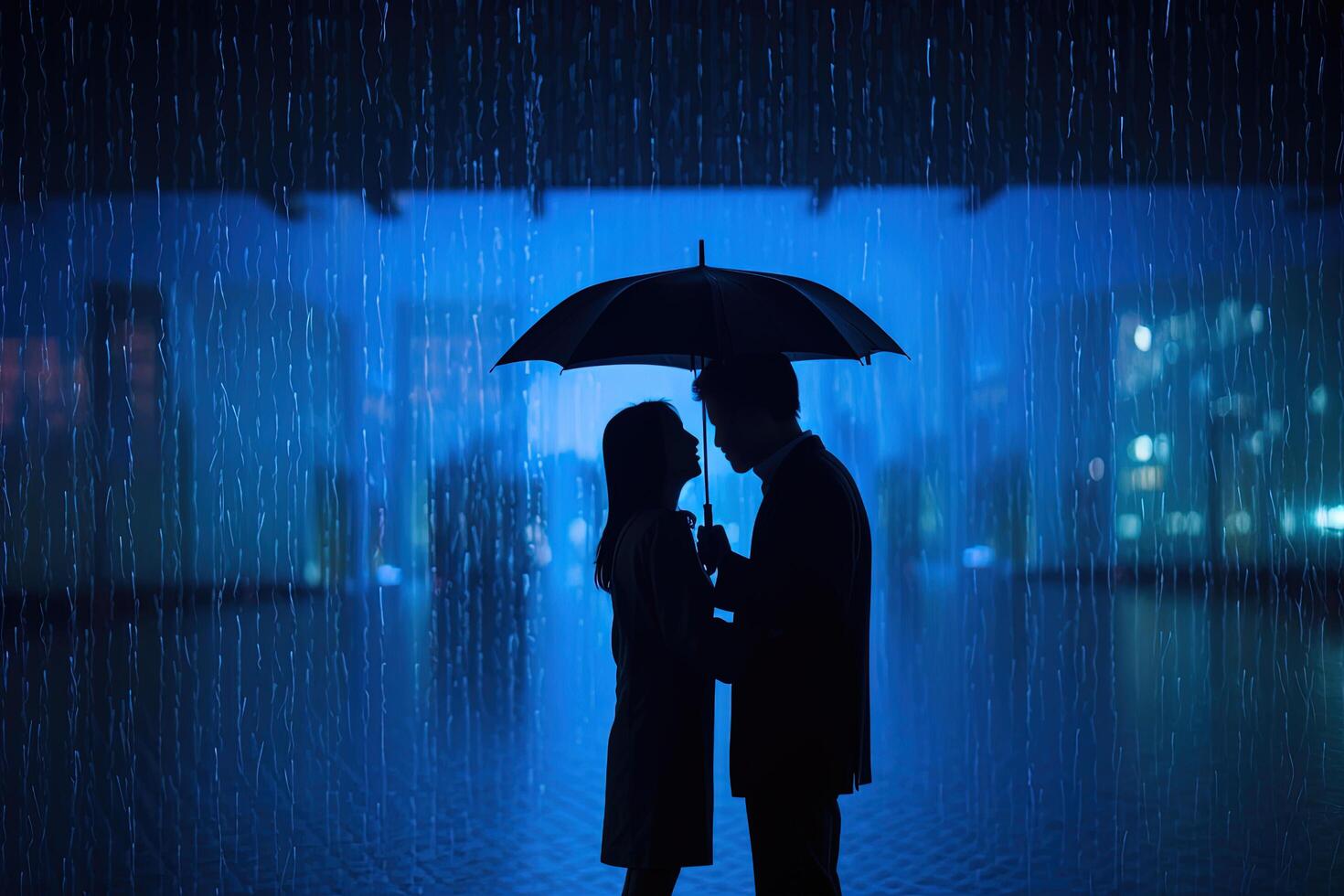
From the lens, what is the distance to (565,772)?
12.7ft

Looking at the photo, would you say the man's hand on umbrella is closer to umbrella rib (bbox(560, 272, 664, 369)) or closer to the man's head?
the man's head

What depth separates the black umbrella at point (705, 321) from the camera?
1.80 meters

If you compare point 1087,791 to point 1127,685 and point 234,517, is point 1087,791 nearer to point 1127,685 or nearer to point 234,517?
point 1127,685

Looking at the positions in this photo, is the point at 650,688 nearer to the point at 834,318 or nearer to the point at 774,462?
the point at 774,462

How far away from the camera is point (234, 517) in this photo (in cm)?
1625

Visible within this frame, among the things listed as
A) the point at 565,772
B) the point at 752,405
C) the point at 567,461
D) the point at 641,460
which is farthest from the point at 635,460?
the point at 567,461

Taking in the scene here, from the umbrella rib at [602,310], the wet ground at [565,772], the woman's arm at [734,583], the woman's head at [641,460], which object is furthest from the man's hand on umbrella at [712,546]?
the wet ground at [565,772]

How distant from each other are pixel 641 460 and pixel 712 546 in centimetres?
20

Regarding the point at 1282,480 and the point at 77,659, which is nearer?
the point at 77,659

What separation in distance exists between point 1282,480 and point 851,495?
13.6m

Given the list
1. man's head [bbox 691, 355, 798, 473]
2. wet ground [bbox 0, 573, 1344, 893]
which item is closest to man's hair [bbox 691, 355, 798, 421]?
man's head [bbox 691, 355, 798, 473]

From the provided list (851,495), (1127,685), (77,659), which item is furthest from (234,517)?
(851,495)

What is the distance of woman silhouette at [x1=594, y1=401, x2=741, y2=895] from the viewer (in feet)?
5.41

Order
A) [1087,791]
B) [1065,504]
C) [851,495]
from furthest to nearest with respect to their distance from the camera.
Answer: [1065,504] < [1087,791] < [851,495]
